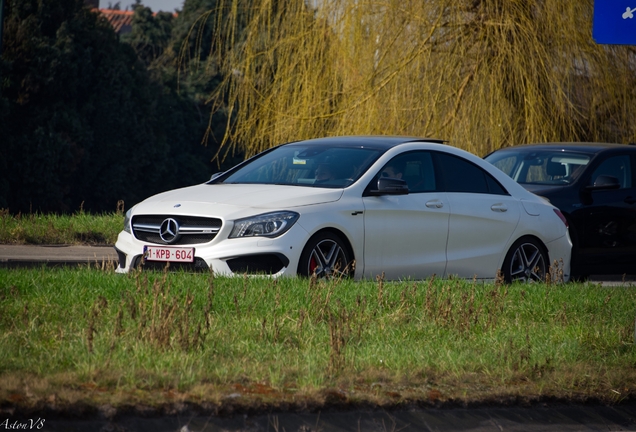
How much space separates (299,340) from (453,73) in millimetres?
10845

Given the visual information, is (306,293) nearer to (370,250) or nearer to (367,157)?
(370,250)

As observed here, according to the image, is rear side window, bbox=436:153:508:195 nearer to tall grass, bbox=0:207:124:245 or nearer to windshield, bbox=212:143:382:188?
windshield, bbox=212:143:382:188

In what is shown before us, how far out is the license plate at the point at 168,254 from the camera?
820cm

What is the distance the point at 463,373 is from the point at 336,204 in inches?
127

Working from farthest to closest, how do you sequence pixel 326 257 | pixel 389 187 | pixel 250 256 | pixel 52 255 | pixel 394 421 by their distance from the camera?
pixel 52 255
pixel 389 187
pixel 326 257
pixel 250 256
pixel 394 421

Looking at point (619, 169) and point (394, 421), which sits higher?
point (619, 169)

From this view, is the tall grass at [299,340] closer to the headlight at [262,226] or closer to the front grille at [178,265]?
the front grille at [178,265]

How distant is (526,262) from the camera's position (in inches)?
400

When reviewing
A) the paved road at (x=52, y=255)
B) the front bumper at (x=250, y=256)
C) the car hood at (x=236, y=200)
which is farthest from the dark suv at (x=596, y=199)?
the paved road at (x=52, y=255)

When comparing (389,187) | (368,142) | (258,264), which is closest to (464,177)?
(368,142)

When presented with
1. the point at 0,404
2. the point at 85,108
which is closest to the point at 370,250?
the point at 0,404

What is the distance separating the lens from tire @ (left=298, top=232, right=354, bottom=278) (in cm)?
827

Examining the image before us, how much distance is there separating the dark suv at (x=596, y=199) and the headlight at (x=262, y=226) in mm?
4383

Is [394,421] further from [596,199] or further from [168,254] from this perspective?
[596,199]
